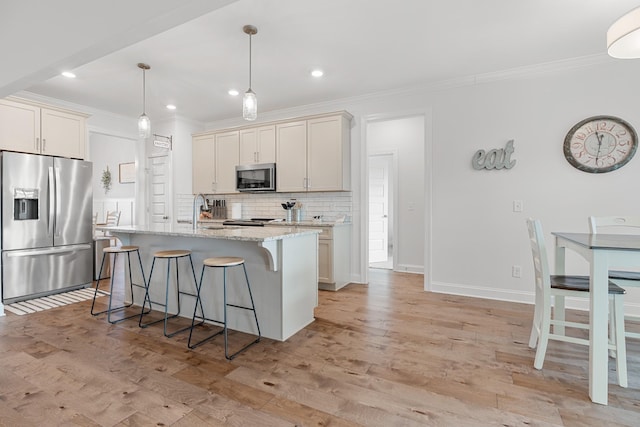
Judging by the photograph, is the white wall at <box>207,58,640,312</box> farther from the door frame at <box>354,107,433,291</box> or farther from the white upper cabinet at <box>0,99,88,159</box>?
the white upper cabinet at <box>0,99,88,159</box>

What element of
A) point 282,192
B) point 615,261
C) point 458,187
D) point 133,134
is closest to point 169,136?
point 133,134

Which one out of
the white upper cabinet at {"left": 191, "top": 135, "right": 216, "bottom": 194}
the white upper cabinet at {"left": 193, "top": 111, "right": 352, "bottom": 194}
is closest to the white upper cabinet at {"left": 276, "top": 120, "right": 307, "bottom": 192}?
the white upper cabinet at {"left": 193, "top": 111, "right": 352, "bottom": 194}

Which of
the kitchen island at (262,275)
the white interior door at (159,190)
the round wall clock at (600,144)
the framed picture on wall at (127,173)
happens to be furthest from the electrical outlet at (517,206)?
the framed picture on wall at (127,173)

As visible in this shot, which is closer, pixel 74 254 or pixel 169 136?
pixel 74 254

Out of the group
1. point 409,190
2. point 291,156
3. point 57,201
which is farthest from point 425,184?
point 57,201

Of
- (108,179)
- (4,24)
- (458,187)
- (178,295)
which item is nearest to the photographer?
(4,24)

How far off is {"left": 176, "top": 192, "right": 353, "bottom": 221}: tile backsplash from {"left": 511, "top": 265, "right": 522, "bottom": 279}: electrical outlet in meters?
2.10

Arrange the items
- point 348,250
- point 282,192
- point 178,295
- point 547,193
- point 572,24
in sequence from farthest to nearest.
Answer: point 282,192, point 348,250, point 547,193, point 178,295, point 572,24

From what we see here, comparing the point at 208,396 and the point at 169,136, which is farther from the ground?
the point at 169,136

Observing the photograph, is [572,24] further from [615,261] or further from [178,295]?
[178,295]

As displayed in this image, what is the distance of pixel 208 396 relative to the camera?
188 cm

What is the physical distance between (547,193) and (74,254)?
5.73 metres

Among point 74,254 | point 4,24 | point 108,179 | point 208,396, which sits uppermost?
point 4,24

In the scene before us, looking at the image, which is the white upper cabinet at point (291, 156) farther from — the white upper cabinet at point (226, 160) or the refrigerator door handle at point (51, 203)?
the refrigerator door handle at point (51, 203)
